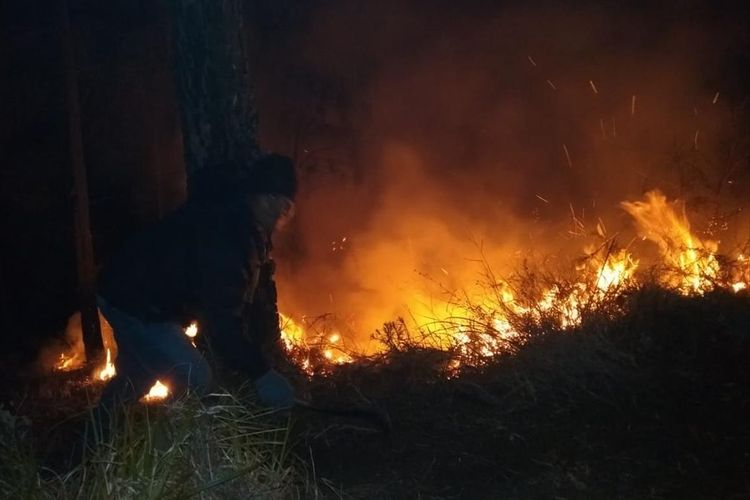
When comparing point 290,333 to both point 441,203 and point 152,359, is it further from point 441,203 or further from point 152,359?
point 441,203

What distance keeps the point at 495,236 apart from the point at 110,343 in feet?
15.7

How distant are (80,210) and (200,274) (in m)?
4.90

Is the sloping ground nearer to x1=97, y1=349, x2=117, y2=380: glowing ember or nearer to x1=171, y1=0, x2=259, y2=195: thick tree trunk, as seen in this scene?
x1=171, y1=0, x2=259, y2=195: thick tree trunk

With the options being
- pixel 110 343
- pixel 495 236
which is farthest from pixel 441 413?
pixel 495 236

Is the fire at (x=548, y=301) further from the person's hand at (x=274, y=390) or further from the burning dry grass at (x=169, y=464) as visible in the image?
the burning dry grass at (x=169, y=464)

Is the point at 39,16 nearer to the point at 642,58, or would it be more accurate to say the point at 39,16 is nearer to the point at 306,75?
the point at 306,75

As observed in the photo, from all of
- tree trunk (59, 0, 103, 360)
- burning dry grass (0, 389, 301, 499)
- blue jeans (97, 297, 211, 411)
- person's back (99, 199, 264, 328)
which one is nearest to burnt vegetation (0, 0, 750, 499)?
tree trunk (59, 0, 103, 360)

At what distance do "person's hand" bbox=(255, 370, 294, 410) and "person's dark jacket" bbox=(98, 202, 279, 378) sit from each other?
9 cm

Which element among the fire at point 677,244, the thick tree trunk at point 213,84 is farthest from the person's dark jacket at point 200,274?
the fire at point 677,244

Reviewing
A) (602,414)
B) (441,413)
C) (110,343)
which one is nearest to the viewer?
(602,414)

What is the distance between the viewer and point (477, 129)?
11.0 meters

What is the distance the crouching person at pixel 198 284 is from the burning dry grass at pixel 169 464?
12.7 inches

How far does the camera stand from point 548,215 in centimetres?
1073

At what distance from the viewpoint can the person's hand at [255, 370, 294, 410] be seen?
474 centimetres
